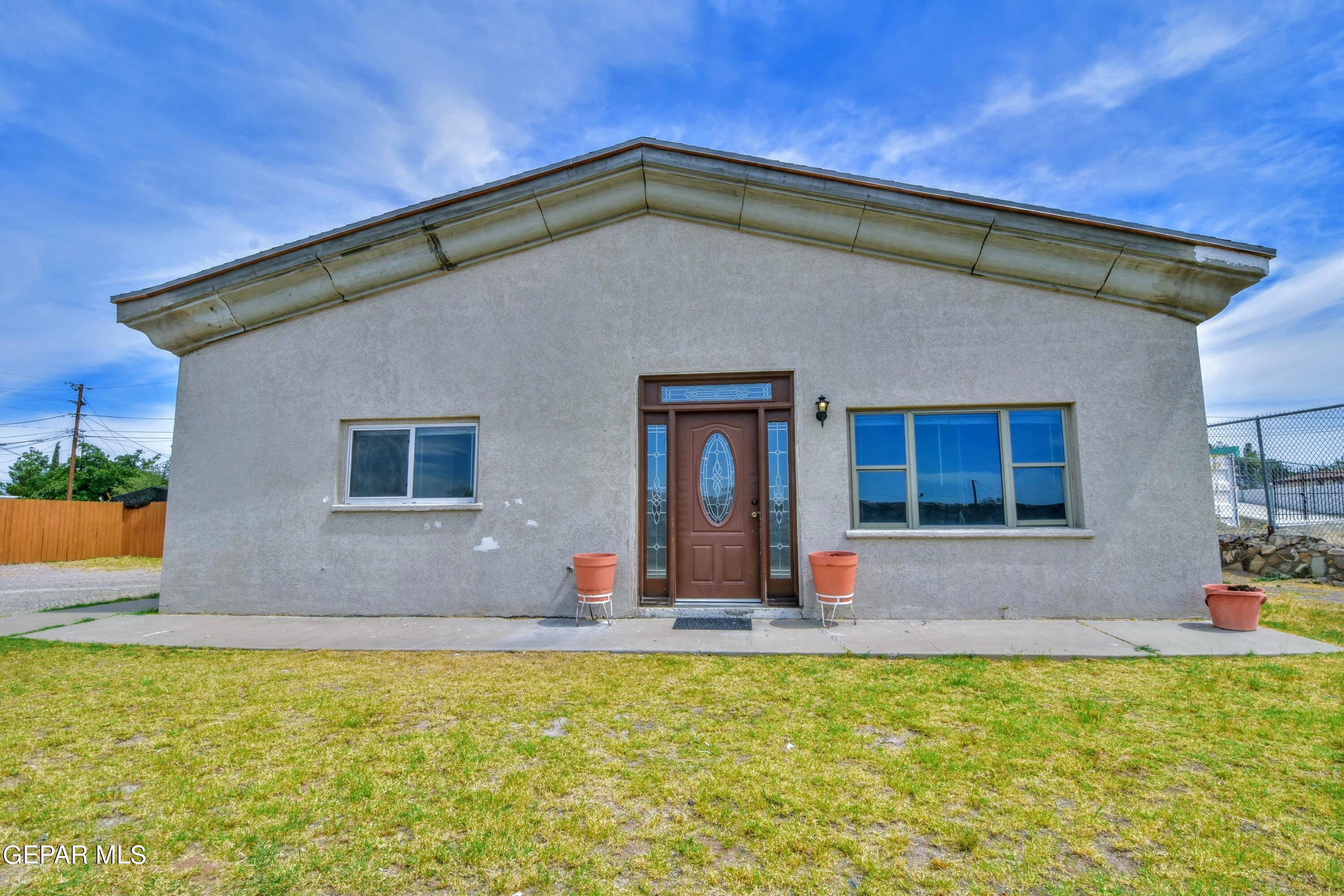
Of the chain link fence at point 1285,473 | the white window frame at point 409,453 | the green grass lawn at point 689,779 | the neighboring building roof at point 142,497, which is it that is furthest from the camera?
the neighboring building roof at point 142,497

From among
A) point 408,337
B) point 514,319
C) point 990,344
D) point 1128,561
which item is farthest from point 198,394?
point 1128,561

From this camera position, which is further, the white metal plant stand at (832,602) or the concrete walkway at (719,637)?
the white metal plant stand at (832,602)

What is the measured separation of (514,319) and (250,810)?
6.20 metres

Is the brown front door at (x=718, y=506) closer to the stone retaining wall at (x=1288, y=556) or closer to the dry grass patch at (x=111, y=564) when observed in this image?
the stone retaining wall at (x=1288, y=556)

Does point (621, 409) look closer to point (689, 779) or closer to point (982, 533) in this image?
point (982, 533)

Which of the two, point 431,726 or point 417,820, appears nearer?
point 417,820

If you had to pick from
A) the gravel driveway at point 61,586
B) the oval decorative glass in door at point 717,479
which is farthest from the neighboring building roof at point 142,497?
the oval decorative glass in door at point 717,479

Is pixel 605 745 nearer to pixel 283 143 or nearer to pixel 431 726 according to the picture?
pixel 431 726

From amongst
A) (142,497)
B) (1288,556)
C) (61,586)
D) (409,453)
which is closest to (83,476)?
(142,497)

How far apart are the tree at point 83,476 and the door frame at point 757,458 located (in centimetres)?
4175

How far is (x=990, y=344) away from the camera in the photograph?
758 cm

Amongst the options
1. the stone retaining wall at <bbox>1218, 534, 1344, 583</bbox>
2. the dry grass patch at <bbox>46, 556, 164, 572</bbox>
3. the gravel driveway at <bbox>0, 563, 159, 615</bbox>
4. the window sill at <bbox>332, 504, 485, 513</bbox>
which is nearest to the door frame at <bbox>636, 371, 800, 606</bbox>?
the window sill at <bbox>332, 504, 485, 513</bbox>

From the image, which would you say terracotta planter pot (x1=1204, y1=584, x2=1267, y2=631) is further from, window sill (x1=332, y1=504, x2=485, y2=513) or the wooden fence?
the wooden fence

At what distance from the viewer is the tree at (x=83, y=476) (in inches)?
1569
